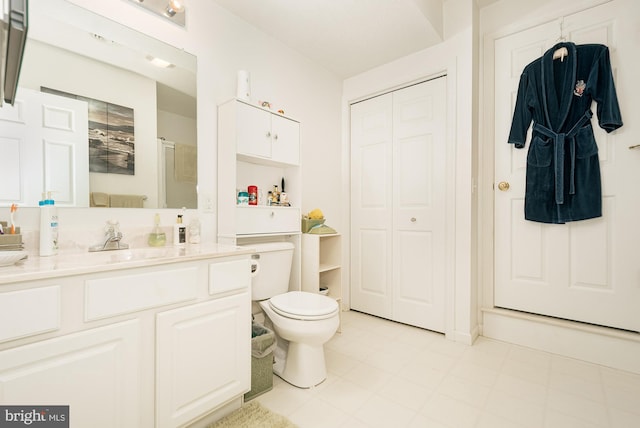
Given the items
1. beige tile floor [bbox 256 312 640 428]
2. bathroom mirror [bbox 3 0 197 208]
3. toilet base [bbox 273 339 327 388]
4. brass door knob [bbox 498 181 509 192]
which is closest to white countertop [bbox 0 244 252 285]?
bathroom mirror [bbox 3 0 197 208]

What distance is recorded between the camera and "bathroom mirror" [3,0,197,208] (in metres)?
1.32

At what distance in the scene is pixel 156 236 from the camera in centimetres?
157

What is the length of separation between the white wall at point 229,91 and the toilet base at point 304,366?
88cm

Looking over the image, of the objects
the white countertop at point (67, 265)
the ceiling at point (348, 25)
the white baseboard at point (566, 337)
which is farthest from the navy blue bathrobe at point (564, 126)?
the white countertop at point (67, 265)

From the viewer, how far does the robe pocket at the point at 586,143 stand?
1.87m

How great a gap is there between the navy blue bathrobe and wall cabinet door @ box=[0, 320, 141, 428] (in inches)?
99.5

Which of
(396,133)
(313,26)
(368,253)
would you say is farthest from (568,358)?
(313,26)

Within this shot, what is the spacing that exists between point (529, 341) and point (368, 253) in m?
1.39

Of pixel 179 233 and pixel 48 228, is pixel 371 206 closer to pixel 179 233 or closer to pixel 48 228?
pixel 179 233

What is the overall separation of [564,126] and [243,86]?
7.26 ft

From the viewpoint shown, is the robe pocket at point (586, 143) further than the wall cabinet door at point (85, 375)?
Yes

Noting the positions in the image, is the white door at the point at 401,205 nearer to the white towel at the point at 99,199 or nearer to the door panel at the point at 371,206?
the door panel at the point at 371,206

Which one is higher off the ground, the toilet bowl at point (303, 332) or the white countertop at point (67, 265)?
the white countertop at point (67, 265)

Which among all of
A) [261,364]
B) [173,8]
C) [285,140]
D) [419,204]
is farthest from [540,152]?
[173,8]
